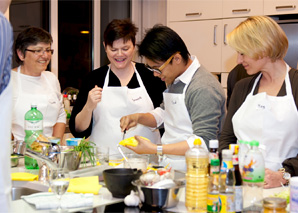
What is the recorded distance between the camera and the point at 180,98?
2.21 meters

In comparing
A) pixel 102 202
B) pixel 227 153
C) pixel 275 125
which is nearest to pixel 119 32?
pixel 275 125

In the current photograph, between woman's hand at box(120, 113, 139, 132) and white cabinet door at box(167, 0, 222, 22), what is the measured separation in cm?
225

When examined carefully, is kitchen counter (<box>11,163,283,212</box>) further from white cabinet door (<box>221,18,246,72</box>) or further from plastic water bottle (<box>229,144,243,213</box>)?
white cabinet door (<box>221,18,246,72</box>)

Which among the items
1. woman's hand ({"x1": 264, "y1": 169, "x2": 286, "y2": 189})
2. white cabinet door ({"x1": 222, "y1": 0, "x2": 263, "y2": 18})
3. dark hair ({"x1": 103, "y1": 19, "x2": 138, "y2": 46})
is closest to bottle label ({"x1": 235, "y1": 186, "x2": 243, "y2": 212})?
woman's hand ({"x1": 264, "y1": 169, "x2": 286, "y2": 189})

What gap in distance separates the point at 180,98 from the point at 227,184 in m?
0.84

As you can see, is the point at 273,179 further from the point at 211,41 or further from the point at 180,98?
the point at 211,41

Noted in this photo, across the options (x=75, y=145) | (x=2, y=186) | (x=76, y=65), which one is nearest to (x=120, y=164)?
(x=75, y=145)

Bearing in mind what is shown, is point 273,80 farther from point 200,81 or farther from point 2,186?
point 2,186

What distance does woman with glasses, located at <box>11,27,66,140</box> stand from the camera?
272 centimetres

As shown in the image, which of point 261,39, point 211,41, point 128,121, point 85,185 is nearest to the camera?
point 85,185

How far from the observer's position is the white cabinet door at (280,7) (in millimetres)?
3949

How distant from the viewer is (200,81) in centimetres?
216

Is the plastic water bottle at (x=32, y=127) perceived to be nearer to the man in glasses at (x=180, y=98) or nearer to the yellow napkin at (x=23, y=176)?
the yellow napkin at (x=23, y=176)

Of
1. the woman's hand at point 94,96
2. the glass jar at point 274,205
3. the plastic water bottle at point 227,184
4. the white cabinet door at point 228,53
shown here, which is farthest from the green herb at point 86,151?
the white cabinet door at point 228,53
